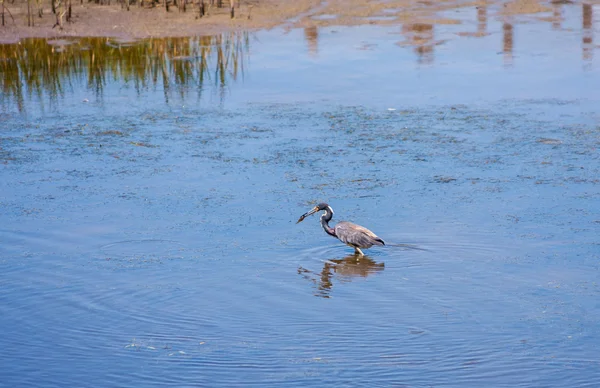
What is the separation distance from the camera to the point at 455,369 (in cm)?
571

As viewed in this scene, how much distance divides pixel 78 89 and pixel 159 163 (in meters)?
4.47

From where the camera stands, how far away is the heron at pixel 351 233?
7.81m

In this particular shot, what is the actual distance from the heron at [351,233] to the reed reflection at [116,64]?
599 cm

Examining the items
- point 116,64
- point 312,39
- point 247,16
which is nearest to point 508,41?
point 312,39

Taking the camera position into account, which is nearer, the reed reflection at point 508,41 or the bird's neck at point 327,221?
the bird's neck at point 327,221

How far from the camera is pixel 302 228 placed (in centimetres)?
849

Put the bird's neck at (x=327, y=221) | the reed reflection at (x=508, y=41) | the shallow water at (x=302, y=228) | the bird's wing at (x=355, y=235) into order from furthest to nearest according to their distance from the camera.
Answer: the reed reflection at (x=508, y=41) < the bird's neck at (x=327, y=221) < the bird's wing at (x=355, y=235) < the shallow water at (x=302, y=228)

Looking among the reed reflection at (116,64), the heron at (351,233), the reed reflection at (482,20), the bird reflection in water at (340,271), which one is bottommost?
the bird reflection in water at (340,271)

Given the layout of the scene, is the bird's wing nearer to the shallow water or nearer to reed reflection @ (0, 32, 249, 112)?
the shallow water

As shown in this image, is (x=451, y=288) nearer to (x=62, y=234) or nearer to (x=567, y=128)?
(x=62, y=234)

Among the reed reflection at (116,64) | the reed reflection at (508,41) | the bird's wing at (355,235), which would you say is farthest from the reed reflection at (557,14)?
the bird's wing at (355,235)

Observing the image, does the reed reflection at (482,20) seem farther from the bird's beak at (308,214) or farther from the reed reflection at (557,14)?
the bird's beak at (308,214)

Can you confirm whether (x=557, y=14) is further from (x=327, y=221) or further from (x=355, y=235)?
(x=355, y=235)

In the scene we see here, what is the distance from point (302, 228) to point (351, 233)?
26.4 inches
